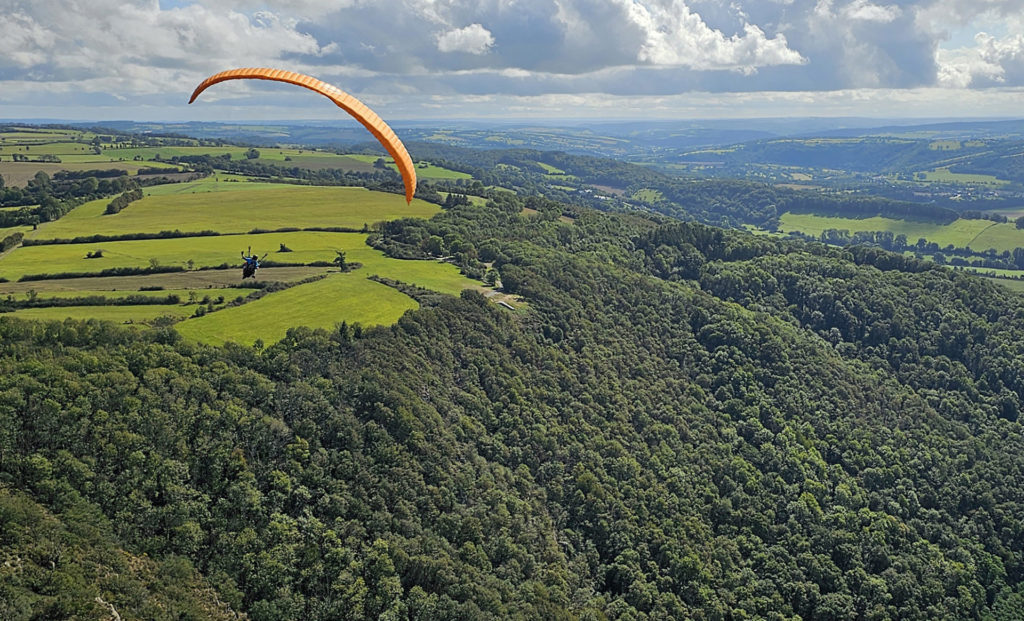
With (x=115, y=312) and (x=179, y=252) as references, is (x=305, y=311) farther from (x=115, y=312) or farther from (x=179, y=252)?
(x=179, y=252)

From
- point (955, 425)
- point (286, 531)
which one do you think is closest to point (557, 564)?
point (286, 531)

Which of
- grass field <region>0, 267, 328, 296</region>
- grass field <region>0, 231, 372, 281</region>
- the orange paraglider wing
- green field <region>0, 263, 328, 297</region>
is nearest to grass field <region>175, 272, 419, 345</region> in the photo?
green field <region>0, 263, 328, 297</region>

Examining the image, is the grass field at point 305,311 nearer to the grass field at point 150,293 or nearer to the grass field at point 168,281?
the grass field at point 150,293

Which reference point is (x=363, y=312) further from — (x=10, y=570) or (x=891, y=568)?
(x=891, y=568)

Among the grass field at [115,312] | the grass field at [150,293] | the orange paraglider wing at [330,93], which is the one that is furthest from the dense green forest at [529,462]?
the orange paraglider wing at [330,93]

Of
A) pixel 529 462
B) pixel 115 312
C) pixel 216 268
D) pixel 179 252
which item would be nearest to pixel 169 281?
pixel 216 268

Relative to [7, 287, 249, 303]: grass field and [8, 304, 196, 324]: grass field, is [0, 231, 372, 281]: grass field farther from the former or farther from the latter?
[8, 304, 196, 324]: grass field
